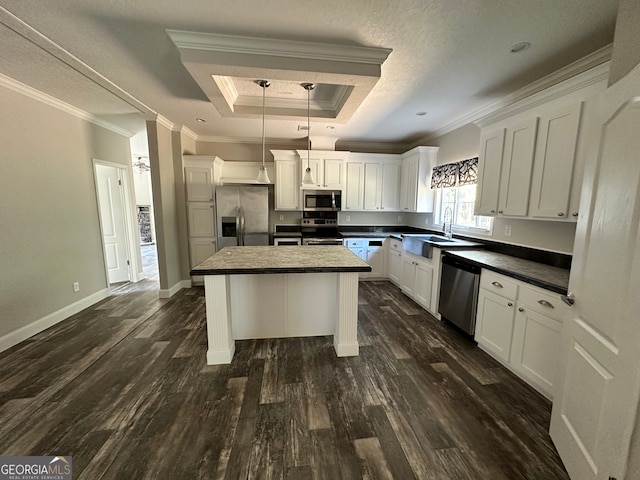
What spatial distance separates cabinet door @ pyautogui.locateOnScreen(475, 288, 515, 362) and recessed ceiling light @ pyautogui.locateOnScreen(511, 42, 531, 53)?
2.07 meters

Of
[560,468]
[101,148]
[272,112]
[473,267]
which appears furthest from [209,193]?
[560,468]

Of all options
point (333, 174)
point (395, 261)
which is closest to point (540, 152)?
point (395, 261)

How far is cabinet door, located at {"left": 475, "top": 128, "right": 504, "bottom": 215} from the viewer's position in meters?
2.71

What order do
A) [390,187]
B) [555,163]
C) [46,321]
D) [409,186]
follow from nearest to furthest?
[555,163] < [46,321] < [409,186] < [390,187]

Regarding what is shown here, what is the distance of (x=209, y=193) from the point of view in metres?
4.52

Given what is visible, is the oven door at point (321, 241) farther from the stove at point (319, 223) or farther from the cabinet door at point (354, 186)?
the cabinet door at point (354, 186)

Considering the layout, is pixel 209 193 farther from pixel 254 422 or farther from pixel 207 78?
pixel 254 422

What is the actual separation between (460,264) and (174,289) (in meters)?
4.31

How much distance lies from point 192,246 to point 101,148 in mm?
1994

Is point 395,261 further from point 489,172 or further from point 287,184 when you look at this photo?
point 287,184

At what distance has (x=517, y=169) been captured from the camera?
2.48 meters

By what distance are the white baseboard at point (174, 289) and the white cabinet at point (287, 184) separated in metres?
2.13

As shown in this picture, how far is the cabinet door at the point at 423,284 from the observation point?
3531mm

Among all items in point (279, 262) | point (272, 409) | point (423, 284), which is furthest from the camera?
point (423, 284)
